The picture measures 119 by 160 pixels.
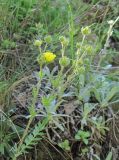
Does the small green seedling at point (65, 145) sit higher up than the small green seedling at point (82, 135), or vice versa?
the small green seedling at point (82, 135)

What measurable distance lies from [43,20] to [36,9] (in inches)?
2.5

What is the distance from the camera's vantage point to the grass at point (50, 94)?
1292 mm

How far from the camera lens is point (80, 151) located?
1.44m

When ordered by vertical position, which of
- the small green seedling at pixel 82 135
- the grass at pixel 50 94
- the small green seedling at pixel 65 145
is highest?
the grass at pixel 50 94

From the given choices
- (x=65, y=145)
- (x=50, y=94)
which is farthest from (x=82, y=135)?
(x=50, y=94)

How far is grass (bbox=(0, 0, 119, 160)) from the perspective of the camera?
4.24ft

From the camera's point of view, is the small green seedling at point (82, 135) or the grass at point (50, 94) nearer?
the grass at point (50, 94)

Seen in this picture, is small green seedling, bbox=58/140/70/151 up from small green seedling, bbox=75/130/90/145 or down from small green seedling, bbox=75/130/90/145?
down

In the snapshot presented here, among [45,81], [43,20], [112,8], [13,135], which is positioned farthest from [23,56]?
[112,8]

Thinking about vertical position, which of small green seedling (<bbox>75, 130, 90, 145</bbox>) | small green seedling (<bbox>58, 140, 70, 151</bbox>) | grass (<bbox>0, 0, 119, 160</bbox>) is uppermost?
grass (<bbox>0, 0, 119, 160</bbox>)

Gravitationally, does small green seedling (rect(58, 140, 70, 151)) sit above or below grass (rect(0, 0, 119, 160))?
below

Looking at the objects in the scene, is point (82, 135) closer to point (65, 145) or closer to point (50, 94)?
point (65, 145)

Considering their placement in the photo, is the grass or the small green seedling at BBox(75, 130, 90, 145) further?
the small green seedling at BBox(75, 130, 90, 145)

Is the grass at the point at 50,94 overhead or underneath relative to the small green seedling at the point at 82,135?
overhead
